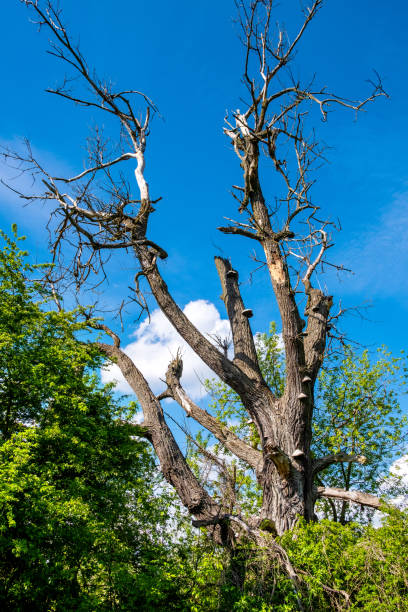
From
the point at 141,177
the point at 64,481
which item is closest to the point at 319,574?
the point at 64,481

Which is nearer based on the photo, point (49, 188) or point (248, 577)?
point (248, 577)

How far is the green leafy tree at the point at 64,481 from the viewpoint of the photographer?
5.81 metres

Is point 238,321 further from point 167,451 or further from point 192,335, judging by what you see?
point 167,451

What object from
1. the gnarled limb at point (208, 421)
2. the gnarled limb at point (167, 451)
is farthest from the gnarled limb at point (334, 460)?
the gnarled limb at point (167, 451)

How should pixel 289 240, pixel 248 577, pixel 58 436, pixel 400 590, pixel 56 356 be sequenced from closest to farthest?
pixel 400 590 → pixel 248 577 → pixel 58 436 → pixel 56 356 → pixel 289 240

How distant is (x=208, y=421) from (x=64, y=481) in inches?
155

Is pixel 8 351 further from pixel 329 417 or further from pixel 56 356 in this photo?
pixel 329 417

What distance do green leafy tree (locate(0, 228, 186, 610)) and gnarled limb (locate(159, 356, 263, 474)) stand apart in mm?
1552

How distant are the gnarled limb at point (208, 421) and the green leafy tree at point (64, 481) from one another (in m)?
1.55

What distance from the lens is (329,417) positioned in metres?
13.7

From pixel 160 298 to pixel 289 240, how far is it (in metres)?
2.90

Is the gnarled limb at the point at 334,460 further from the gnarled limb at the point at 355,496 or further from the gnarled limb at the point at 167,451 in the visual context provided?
the gnarled limb at the point at 167,451

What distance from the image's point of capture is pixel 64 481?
263 inches

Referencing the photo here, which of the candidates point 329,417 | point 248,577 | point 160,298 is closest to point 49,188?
point 160,298
